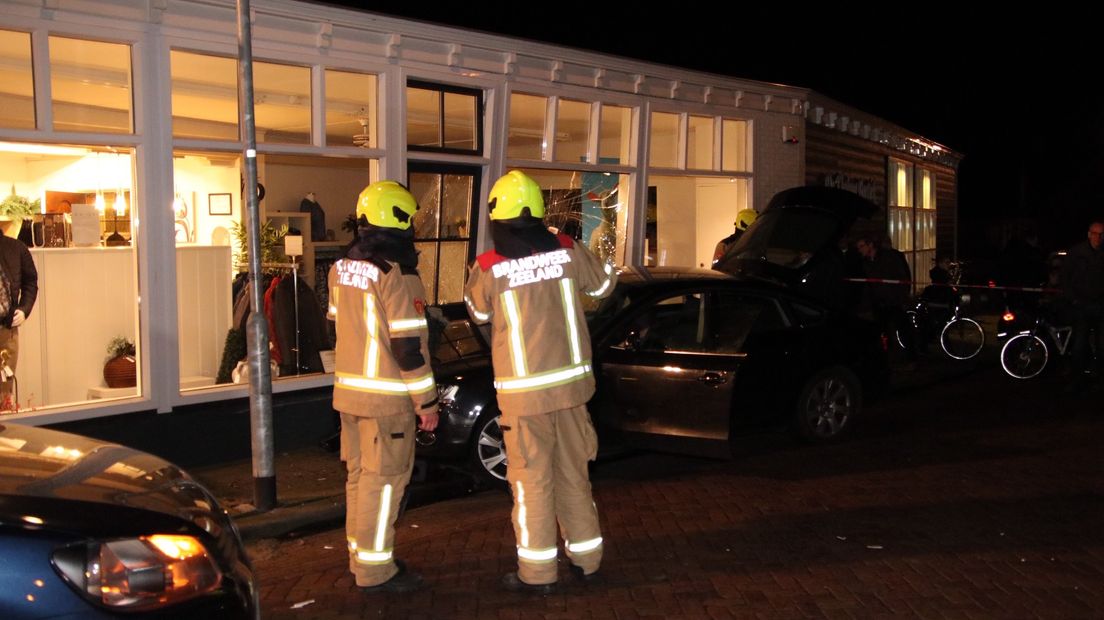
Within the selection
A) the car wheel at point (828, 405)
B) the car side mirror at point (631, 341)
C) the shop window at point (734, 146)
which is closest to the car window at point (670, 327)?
the car side mirror at point (631, 341)

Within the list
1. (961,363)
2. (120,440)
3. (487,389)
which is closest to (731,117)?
(961,363)

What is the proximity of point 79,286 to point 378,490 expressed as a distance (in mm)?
4665

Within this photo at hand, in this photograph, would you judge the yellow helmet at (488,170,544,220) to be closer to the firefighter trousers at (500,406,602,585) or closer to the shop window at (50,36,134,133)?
the firefighter trousers at (500,406,602,585)

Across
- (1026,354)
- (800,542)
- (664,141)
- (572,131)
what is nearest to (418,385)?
(800,542)

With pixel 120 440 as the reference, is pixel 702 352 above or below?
above

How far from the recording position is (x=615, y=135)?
44.0ft

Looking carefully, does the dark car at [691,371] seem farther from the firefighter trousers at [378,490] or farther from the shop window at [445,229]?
the shop window at [445,229]

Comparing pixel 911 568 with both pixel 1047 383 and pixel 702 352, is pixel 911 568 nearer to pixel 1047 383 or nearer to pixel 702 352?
pixel 702 352

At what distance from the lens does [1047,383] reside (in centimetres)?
1295

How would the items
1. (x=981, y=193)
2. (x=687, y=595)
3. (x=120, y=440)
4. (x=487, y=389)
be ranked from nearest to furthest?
(x=687, y=595) < (x=487, y=389) < (x=120, y=440) < (x=981, y=193)

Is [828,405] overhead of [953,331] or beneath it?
beneath

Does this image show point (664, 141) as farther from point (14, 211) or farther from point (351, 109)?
point (14, 211)

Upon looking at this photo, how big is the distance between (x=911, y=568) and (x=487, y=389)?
3.19m

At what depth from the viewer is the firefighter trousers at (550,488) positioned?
5.50 m
